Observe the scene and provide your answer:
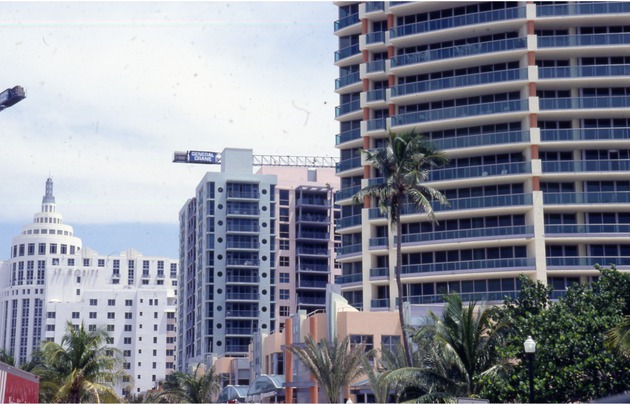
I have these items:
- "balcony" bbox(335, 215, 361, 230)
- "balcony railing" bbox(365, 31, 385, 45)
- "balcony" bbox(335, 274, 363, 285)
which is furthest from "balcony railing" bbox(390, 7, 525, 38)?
"balcony" bbox(335, 274, 363, 285)

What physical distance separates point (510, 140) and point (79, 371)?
40.5m

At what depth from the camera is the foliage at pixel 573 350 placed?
45125 millimetres

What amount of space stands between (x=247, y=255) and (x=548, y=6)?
73.3 meters

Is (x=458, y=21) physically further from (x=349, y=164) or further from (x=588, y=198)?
(x=349, y=164)

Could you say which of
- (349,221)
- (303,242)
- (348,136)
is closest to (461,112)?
(348,136)

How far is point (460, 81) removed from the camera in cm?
8244

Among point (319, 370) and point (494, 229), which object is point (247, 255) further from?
point (319, 370)

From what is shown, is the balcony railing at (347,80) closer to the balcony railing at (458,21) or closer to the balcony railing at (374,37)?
the balcony railing at (374,37)

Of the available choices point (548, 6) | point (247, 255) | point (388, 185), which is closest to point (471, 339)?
point (388, 185)

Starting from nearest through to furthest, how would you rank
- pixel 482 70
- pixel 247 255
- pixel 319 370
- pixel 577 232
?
1. pixel 319 370
2. pixel 577 232
3. pixel 482 70
4. pixel 247 255

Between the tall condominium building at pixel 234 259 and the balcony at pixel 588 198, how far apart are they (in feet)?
222

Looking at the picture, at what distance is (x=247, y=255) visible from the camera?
144m

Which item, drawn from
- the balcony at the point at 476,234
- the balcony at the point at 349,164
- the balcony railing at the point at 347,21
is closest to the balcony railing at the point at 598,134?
the balcony at the point at 476,234

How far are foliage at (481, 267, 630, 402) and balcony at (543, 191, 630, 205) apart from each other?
3087cm
